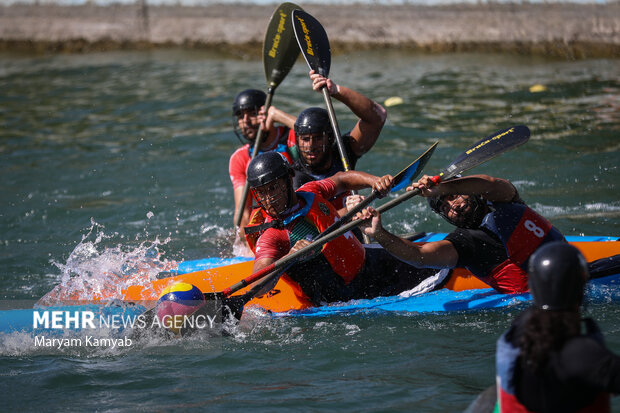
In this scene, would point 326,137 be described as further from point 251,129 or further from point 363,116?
point 251,129

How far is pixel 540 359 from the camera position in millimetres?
2645

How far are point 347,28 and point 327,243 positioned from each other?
12423mm

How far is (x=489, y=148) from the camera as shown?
5.09 metres

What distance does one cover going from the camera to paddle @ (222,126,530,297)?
15.8ft

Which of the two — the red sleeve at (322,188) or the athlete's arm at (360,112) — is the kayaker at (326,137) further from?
the red sleeve at (322,188)

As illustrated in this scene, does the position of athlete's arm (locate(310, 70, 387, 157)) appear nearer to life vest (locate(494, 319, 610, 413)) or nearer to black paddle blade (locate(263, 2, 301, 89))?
black paddle blade (locate(263, 2, 301, 89))

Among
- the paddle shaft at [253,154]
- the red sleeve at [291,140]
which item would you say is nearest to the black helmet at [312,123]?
the red sleeve at [291,140]

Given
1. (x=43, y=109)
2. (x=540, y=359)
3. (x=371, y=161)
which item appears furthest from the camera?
(x=43, y=109)

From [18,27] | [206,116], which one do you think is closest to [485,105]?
[206,116]

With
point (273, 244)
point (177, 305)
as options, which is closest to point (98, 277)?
point (177, 305)

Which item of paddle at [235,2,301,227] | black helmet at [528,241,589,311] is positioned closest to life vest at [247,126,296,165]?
paddle at [235,2,301,227]

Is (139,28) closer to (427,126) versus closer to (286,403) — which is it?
(427,126)

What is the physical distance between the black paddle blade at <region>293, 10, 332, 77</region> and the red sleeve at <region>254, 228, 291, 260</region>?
2.21 m

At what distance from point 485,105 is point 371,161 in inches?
113
